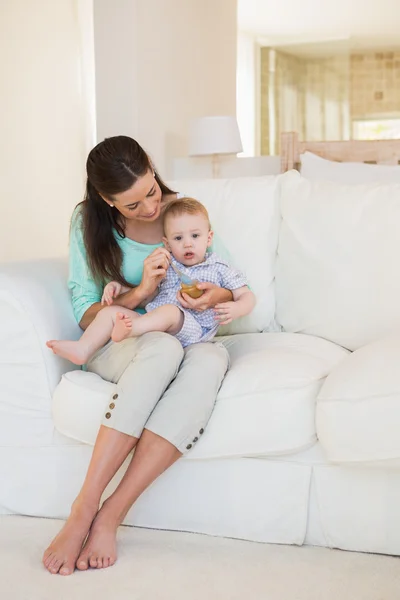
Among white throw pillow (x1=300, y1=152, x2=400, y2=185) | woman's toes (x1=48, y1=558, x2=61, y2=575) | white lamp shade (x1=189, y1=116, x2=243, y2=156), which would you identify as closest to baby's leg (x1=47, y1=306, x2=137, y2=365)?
woman's toes (x1=48, y1=558, x2=61, y2=575)

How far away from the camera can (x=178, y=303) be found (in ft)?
6.62

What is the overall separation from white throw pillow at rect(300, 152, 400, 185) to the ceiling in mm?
3814

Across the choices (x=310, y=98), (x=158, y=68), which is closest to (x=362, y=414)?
(x=158, y=68)

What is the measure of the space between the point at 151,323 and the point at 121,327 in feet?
0.27

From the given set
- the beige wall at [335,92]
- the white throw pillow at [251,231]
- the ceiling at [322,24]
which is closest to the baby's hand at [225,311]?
the white throw pillow at [251,231]

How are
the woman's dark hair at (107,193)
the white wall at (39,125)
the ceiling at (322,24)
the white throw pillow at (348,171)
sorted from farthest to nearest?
the ceiling at (322,24), the white wall at (39,125), the white throw pillow at (348,171), the woman's dark hair at (107,193)

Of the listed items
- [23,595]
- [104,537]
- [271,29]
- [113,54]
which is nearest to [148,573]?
[104,537]

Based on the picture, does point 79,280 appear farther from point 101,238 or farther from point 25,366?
point 25,366

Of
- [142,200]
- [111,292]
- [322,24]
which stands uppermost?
[322,24]

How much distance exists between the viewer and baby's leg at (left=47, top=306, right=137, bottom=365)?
192 cm

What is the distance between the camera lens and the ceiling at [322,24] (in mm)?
6703

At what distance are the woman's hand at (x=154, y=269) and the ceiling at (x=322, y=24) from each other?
512 cm

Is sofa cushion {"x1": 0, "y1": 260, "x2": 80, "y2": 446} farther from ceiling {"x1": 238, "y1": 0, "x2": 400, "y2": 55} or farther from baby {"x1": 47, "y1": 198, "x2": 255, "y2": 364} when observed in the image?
ceiling {"x1": 238, "y1": 0, "x2": 400, "y2": 55}

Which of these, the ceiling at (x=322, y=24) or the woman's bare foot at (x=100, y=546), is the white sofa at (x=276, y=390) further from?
the ceiling at (x=322, y=24)
